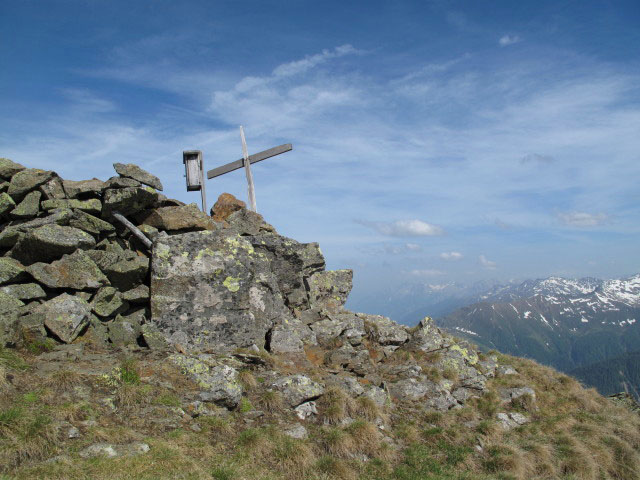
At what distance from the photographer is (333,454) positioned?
11.4m

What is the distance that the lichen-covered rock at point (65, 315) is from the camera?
12.8 meters

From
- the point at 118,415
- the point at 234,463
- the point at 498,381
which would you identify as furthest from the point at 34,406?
the point at 498,381

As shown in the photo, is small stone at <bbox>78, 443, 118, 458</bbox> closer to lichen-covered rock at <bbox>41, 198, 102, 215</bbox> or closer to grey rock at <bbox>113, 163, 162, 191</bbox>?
lichen-covered rock at <bbox>41, 198, 102, 215</bbox>

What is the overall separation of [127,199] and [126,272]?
347 centimetres

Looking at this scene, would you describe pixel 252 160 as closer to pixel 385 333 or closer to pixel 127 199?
pixel 127 199

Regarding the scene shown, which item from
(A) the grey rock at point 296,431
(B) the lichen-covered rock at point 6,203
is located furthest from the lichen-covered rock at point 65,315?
(A) the grey rock at point 296,431

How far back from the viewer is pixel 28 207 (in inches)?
634

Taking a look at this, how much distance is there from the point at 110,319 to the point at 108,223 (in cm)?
435

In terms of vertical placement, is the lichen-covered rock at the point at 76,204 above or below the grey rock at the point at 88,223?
above

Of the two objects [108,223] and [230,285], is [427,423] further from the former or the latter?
[108,223]

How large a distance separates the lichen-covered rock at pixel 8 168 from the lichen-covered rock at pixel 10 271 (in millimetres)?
4863

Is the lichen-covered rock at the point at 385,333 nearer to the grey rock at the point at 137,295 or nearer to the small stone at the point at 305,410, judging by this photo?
the small stone at the point at 305,410

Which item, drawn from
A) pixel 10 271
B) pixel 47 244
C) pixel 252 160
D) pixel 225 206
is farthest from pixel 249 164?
pixel 10 271

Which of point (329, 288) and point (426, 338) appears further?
point (329, 288)
